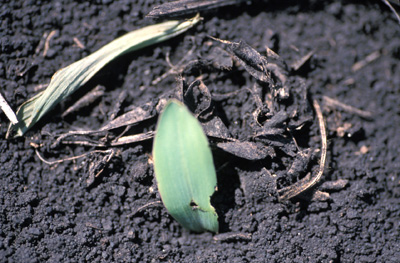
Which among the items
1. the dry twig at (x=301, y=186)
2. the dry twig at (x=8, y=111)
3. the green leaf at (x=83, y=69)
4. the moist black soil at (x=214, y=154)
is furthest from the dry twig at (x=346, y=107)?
the dry twig at (x=8, y=111)

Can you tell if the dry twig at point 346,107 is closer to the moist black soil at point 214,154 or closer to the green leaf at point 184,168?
the moist black soil at point 214,154

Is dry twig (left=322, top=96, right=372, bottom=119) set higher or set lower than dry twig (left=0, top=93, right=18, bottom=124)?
higher

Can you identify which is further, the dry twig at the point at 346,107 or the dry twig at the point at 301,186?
the dry twig at the point at 346,107

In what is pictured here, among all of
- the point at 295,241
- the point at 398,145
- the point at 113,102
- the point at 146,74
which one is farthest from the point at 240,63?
the point at 398,145

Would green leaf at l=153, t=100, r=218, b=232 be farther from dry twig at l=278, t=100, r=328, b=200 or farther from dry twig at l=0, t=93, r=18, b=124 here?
dry twig at l=0, t=93, r=18, b=124

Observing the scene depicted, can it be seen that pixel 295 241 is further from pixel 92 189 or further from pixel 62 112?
pixel 62 112

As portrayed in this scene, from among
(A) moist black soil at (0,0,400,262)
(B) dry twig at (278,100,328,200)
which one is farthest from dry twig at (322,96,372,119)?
(B) dry twig at (278,100,328,200)
